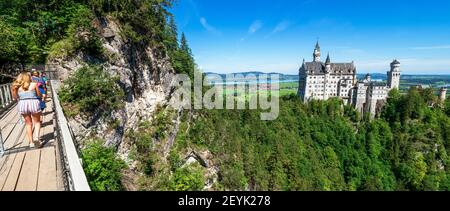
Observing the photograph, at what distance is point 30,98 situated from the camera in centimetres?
430

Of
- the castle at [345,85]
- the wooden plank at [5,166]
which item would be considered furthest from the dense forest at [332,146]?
the wooden plank at [5,166]

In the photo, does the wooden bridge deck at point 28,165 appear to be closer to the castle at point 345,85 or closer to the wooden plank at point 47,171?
the wooden plank at point 47,171

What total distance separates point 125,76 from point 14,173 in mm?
9828

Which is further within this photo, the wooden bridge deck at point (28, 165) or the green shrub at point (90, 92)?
the green shrub at point (90, 92)

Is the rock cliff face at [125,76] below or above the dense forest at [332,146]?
above

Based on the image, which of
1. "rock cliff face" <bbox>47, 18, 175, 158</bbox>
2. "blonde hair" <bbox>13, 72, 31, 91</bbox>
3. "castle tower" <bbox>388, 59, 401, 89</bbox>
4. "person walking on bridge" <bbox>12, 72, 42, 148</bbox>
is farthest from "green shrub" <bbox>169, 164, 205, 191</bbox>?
"castle tower" <bbox>388, 59, 401, 89</bbox>

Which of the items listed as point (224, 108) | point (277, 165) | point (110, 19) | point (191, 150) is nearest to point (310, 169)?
point (277, 165)

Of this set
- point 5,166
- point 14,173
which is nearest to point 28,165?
point 14,173

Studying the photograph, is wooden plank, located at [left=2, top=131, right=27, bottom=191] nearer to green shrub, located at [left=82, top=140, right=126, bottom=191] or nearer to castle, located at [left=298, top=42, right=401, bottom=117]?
green shrub, located at [left=82, top=140, right=126, bottom=191]

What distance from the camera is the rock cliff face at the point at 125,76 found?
9.91 m

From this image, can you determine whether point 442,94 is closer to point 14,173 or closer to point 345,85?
point 345,85

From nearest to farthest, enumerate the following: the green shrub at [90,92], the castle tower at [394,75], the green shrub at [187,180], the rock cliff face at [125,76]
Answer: the green shrub at [90,92], the rock cliff face at [125,76], the green shrub at [187,180], the castle tower at [394,75]

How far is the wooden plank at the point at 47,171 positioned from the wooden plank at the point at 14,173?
31cm

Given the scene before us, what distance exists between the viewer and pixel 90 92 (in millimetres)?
9680
